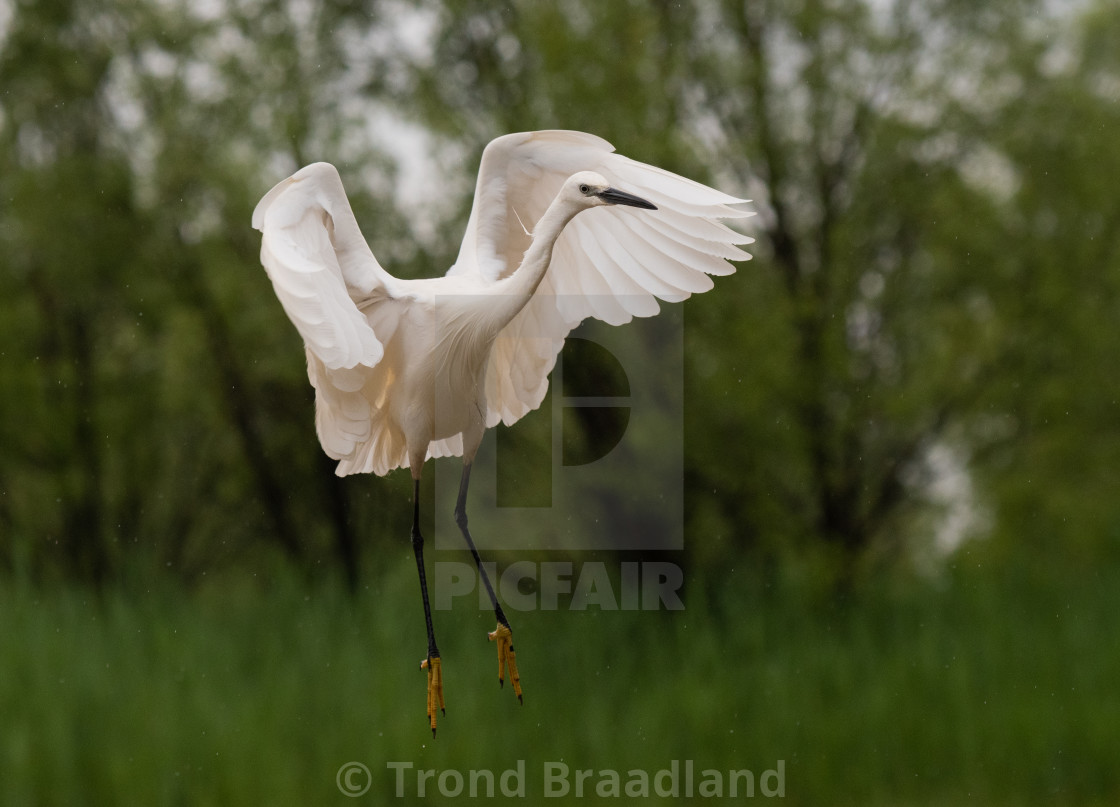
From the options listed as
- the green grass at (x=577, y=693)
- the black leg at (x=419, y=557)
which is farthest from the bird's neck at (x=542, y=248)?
the green grass at (x=577, y=693)

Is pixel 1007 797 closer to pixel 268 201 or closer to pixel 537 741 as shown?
pixel 537 741

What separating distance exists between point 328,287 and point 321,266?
4.2 inches

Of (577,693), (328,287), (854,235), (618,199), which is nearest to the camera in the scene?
(328,287)

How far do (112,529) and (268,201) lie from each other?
7.42 m

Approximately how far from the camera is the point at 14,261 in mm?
8508

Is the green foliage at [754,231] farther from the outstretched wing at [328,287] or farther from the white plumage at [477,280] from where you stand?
the outstretched wing at [328,287]

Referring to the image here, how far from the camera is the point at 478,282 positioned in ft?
7.59

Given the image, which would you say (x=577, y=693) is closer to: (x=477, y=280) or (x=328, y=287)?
(x=477, y=280)

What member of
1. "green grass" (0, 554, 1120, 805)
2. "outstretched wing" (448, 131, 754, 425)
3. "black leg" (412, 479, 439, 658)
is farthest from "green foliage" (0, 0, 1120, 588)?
"black leg" (412, 479, 439, 658)

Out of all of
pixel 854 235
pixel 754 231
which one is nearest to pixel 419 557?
pixel 754 231

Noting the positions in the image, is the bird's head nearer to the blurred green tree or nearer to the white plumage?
the white plumage

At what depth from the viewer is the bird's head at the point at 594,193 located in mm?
1995

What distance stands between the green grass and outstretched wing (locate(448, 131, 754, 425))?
12.4ft

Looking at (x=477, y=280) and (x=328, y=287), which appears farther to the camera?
(x=477, y=280)
